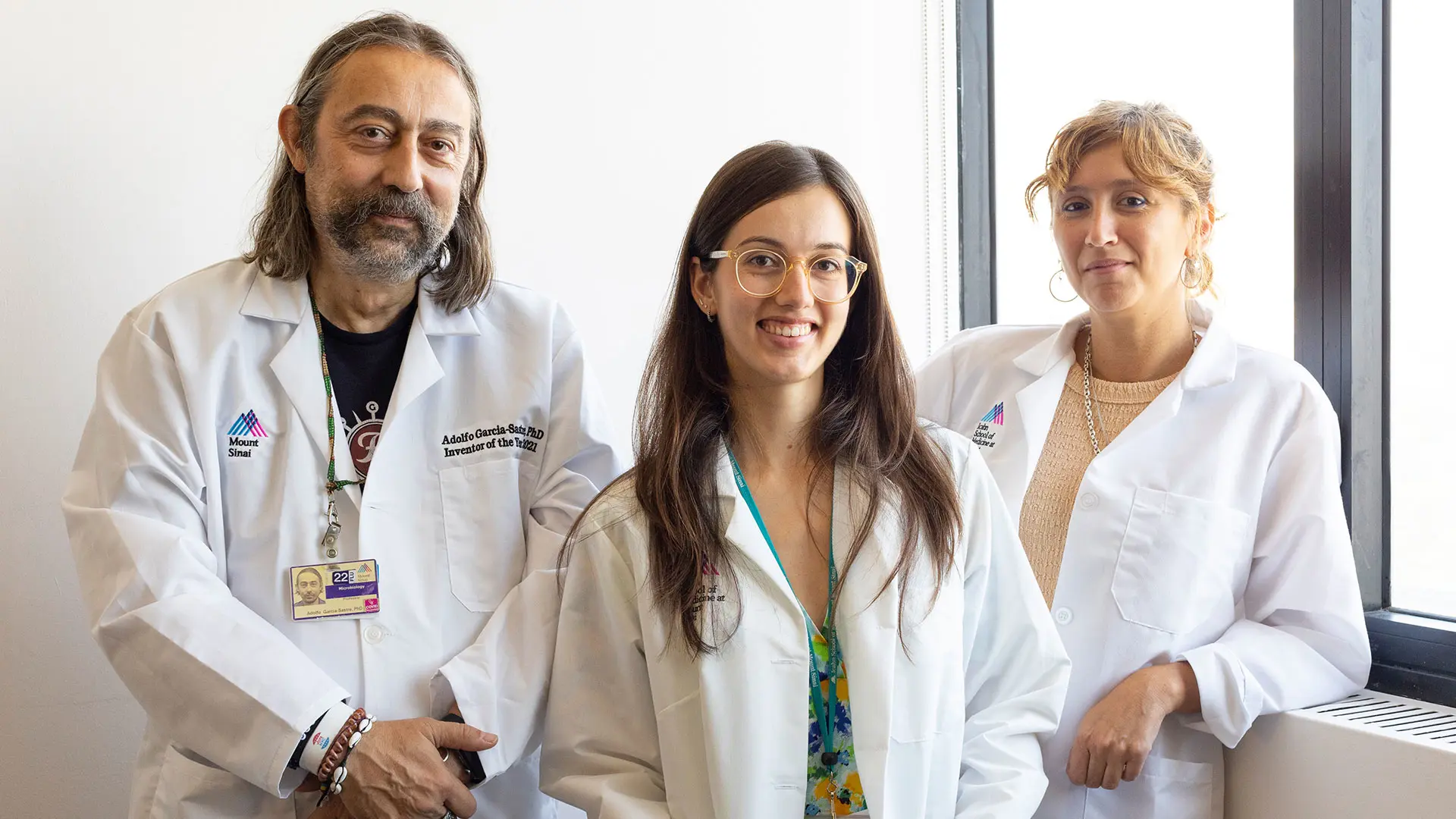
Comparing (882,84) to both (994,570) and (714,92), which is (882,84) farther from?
(994,570)

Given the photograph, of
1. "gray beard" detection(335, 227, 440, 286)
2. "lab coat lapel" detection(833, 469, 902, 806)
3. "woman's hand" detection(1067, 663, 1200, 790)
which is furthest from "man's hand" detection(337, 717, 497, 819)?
"woman's hand" detection(1067, 663, 1200, 790)

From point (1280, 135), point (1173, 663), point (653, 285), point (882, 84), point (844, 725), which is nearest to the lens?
point (844, 725)

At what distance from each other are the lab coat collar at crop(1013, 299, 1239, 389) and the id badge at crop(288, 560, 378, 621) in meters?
1.27

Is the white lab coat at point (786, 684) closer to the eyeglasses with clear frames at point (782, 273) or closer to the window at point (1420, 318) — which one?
the eyeglasses with clear frames at point (782, 273)

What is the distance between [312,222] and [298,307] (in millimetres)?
167

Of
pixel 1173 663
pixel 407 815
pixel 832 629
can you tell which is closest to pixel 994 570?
pixel 832 629

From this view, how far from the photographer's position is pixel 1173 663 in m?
1.80

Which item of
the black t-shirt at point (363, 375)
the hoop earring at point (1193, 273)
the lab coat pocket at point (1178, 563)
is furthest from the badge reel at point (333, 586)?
the hoop earring at point (1193, 273)

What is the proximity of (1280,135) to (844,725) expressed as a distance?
169 centimetres

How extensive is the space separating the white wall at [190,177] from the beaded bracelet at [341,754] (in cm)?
76

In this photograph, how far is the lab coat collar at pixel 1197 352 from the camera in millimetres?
1951

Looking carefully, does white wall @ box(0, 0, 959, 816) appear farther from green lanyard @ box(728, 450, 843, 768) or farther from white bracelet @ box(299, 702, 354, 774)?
green lanyard @ box(728, 450, 843, 768)

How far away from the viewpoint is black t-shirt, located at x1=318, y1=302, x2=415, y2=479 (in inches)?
75.0

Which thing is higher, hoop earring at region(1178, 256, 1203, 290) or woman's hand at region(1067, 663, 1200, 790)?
hoop earring at region(1178, 256, 1203, 290)
